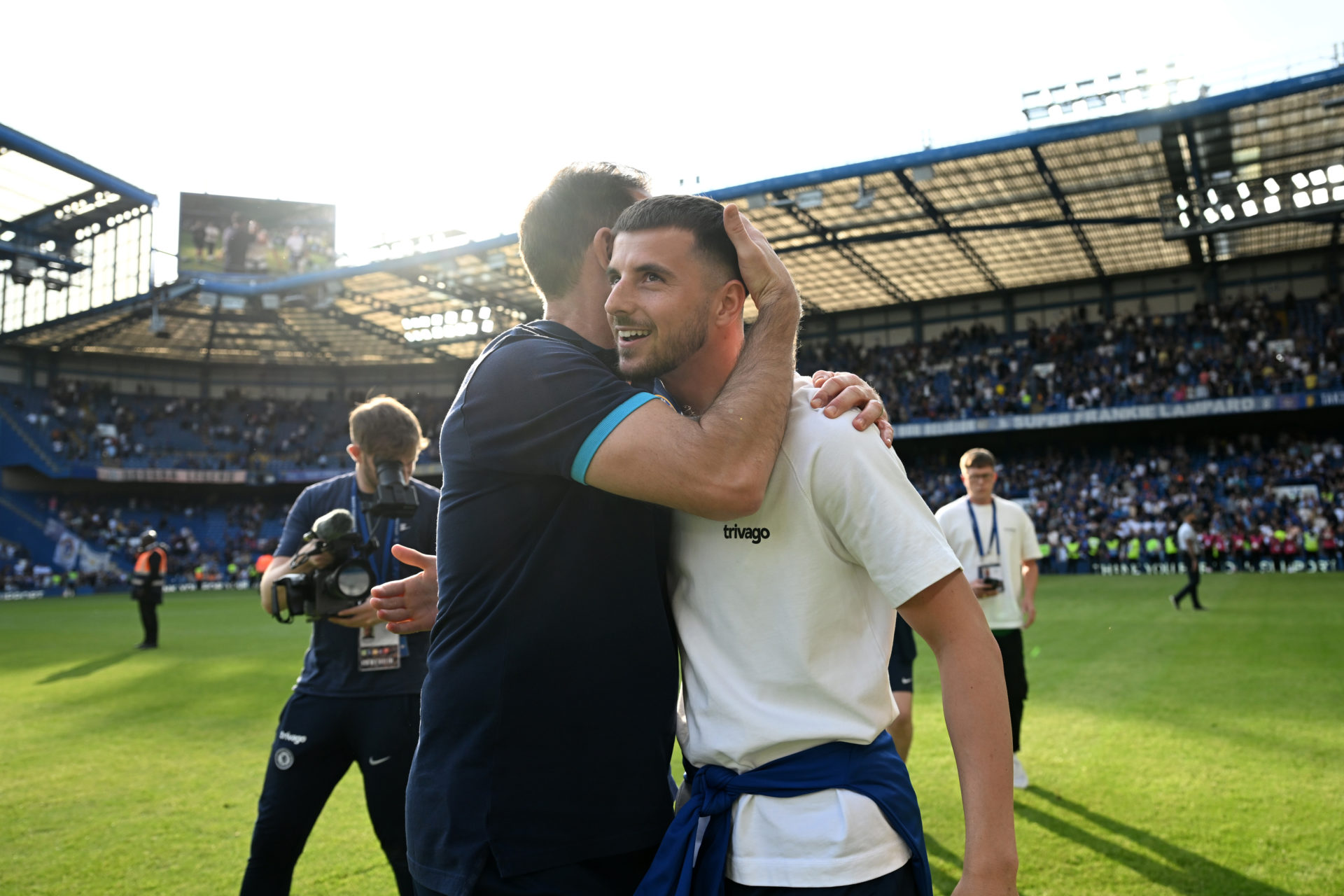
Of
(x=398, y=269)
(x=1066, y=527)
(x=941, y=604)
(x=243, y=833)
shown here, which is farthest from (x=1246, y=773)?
(x=398, y=269)

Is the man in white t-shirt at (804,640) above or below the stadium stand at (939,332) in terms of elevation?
below

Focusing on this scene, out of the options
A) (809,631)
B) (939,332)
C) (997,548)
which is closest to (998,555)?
(997,548)

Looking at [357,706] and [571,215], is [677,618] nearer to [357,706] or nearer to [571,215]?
[571,215]

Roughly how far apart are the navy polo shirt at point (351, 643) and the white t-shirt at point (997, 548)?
4380mm

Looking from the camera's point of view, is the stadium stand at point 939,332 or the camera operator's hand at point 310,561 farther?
the stadium stand at point 939,332

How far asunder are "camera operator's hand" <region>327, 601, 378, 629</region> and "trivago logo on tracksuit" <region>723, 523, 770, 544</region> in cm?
222

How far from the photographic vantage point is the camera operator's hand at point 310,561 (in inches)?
146

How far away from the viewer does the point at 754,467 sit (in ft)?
6.06

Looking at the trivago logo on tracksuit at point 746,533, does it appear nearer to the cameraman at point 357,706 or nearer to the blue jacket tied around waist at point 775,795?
the blue jacket tied around waist at point 775,795

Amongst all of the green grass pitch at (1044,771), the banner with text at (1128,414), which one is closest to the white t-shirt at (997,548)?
the green grass pitch at (1044,771)

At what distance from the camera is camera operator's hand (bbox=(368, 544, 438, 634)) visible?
2814 mm

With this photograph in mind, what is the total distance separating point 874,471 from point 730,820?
2.57 ft

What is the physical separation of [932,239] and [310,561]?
31.0 meters

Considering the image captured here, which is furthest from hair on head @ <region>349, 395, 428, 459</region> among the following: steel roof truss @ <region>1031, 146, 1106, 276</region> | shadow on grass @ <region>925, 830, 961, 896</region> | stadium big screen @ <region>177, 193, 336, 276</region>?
stadium big screen @ <region>177, 193, 336, 276</region>
